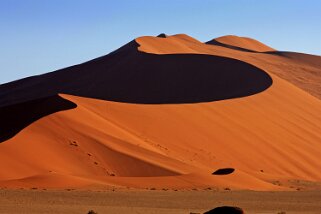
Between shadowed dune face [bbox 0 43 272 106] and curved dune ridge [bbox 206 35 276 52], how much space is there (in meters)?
19.7

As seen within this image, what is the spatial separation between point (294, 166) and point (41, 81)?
42.7 metres

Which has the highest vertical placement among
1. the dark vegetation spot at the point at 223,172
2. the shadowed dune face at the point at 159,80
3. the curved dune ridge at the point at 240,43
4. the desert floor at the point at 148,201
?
the curved dune ridge at the point at 240,43

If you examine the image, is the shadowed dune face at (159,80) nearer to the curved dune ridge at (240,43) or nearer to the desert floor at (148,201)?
the curved dune ridge at (240,43)

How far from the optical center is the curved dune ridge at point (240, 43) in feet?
304

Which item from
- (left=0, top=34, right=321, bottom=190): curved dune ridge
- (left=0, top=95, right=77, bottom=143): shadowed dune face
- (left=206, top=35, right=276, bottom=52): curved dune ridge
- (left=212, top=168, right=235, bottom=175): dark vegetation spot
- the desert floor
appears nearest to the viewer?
the desert floor

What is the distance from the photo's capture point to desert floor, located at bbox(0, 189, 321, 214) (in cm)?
2247

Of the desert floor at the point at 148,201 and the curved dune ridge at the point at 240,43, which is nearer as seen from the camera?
the desert floor at the point at 148,201

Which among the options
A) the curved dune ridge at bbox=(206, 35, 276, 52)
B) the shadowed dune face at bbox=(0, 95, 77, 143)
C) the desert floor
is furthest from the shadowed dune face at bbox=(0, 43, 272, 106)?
the desert floor

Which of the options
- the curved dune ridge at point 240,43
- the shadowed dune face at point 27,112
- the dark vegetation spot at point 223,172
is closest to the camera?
the dark vegetation spot at point 223,172

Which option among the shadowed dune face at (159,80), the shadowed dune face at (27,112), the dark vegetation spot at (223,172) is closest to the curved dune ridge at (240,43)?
the shadowed dune face at (159,80)

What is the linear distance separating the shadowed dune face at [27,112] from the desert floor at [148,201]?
30.5ft

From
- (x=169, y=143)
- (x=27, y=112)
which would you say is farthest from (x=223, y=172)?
(x=27, y=112)

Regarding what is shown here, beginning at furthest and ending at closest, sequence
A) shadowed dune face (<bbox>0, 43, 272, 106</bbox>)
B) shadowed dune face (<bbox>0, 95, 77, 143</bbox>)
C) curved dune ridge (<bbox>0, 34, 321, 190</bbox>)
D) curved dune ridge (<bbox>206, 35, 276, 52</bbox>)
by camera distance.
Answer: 1. curved dune ridge (<bbox>206, 35, 276, 52</bbox>)
2. shadowed dune face (<bbox>0, 43, 272, 106</bbox>)
3. shadowed dune face (<bbox>0, 95, 77, 143</bbox>)
4. curved dune ridge (<bbox>0, 34, 321, 190</bbox>)

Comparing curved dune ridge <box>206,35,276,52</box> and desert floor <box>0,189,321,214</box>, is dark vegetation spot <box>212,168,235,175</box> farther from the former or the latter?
curved dune ridge <box>206,35,276,52</box>
